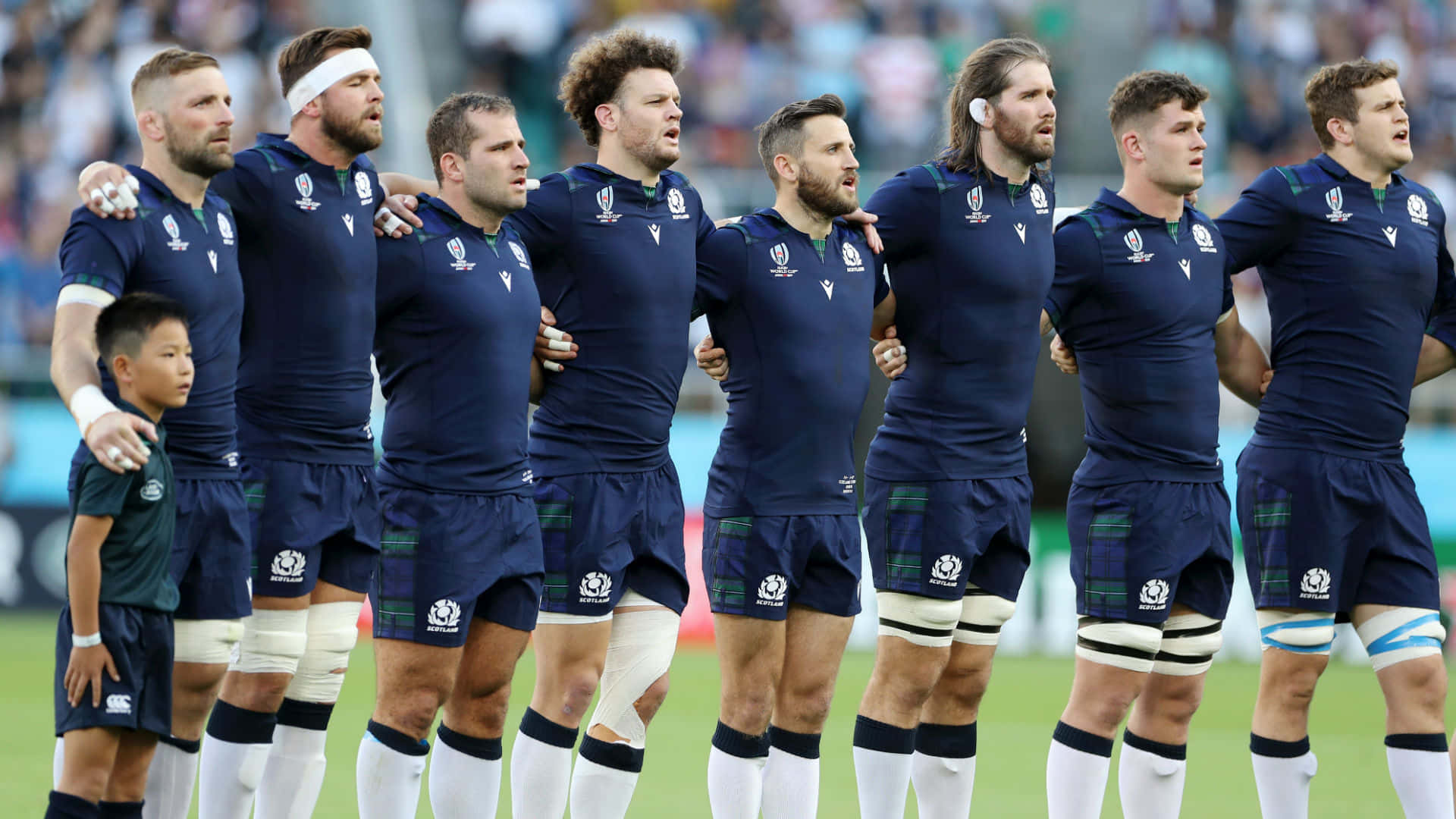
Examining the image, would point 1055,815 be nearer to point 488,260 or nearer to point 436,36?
point 488,260

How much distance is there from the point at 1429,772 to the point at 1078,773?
134 centimetres

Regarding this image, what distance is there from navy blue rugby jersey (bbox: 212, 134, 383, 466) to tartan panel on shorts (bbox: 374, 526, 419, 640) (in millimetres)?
354

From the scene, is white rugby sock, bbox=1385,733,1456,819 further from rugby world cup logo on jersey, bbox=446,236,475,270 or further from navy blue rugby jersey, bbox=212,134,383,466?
navy blue rugby jersey, bbox=212,134,383,466

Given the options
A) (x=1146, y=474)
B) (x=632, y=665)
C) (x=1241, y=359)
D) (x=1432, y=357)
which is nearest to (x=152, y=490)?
(x=632, y=665)

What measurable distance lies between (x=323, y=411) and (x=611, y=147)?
150 cm

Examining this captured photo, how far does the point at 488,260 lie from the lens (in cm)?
631

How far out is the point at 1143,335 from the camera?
6855mm

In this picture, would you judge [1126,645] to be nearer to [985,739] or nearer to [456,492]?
[456,492]

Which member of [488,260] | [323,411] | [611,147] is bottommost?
[323,411]

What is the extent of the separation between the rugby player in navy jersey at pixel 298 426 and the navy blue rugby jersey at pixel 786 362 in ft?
4.36

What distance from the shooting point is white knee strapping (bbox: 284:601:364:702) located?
20.4 ft

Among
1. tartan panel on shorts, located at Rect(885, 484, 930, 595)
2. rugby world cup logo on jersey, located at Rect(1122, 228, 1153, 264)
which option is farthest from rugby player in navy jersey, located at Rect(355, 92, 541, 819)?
rugby world cup logo on jersey, located at Rect(1122, 228, 1153, 264)

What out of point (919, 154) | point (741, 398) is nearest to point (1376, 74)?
point (741, 398)

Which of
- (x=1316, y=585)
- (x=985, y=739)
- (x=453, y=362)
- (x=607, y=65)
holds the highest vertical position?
(x=607, y=65)
